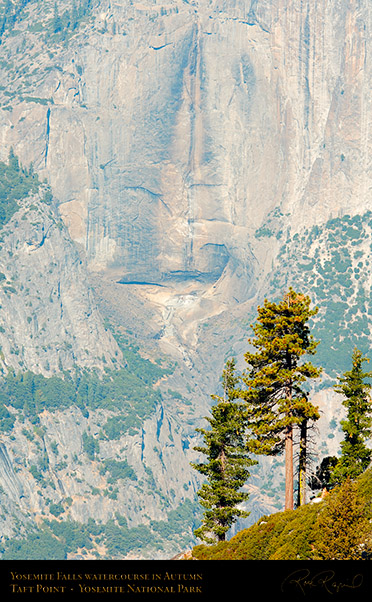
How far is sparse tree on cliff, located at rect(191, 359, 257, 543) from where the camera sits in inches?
3044

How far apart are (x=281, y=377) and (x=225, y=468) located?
34.7 ft

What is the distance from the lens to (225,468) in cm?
7825

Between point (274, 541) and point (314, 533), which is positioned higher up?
point (314, 533)

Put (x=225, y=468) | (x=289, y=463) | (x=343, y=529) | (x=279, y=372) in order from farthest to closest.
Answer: (x=225, y=468) < (x=289, y=463) < (x=279, y=372) < (x=343, y=529)

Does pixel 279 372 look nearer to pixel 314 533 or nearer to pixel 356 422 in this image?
pixel 356 422

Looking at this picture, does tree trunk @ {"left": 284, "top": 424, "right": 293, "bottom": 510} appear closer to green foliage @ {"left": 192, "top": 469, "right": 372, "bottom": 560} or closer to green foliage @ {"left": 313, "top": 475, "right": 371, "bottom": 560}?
green foliage @ {"left": 192, "top": 469, "right": 372, "bottom": 560}

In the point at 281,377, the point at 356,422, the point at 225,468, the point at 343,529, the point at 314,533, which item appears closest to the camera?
the point at 343,529

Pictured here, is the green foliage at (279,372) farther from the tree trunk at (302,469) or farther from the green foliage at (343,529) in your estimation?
the green foliage at (343,529)

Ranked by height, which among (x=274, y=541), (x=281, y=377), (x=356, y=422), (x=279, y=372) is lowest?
(x=274, y=541)

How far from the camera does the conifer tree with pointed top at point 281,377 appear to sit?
2753 inches

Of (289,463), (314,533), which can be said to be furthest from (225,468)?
(314,533)

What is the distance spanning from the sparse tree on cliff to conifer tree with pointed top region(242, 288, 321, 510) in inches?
212

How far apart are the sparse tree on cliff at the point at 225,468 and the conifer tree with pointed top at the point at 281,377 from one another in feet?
17.6

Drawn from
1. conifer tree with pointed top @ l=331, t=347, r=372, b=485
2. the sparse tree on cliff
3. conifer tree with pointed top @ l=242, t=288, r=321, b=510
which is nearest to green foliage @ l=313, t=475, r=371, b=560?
conifer tree with pointed top @ l=242, t=288, r=321, b=510
